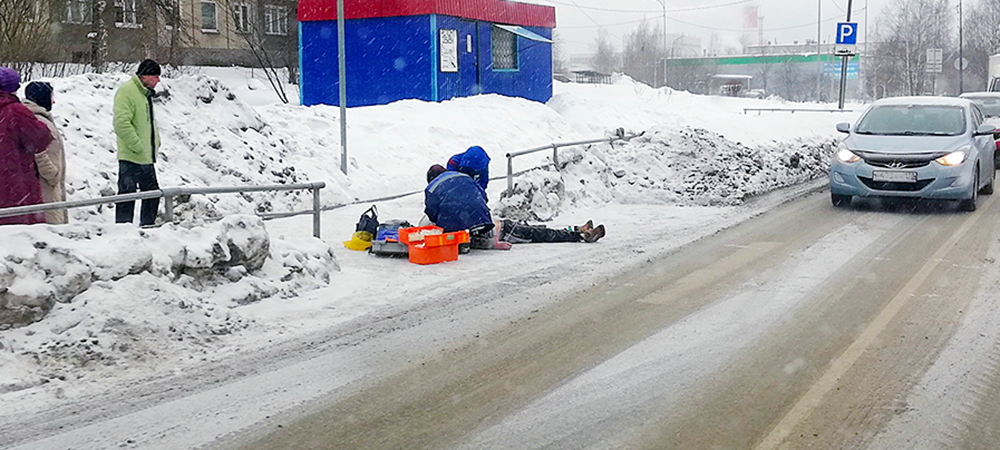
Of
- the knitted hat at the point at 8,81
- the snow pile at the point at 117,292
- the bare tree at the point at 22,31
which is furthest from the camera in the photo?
the bare tree at the point at 22,31

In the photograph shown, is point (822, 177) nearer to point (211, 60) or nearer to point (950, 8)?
point (211, 60)

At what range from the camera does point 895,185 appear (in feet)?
42.5

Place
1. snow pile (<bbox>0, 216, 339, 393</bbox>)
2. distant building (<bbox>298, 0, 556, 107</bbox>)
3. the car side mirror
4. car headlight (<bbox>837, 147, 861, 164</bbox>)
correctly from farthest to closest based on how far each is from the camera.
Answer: distant building (<bbox>298, 0, 556, 107</bbox>)
the car side mirror
car headlight (<bbox>837, 147, 861, 164</bbox>)
snow pile (<bbox>0, 216, 339, 393</bbox>)

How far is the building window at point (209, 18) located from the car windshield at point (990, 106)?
1421 inches

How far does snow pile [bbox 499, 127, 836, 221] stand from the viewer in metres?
12.9

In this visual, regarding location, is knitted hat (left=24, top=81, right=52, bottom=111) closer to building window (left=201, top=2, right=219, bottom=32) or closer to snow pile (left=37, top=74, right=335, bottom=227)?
snow pile (left=37, top=74, right=335, bottom=227)

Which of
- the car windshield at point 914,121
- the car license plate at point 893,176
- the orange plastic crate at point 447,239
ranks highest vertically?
the car windshield at point 914,121

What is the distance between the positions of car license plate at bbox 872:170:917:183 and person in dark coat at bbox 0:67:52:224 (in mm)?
10146

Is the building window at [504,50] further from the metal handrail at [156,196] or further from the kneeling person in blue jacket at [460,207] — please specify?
the metal handrail at [156,196]

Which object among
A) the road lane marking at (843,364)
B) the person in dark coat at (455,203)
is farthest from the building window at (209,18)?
the road lane marking at (843,364)

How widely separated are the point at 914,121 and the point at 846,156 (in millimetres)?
1567

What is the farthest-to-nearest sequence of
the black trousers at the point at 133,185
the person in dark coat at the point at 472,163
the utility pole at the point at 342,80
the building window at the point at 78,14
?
1. the building window at the point at 78,14
2. the utility pole at the point at 342,80
3. the person in dark coat at the point at 472,163
4. the black trousers at the point at 133,185

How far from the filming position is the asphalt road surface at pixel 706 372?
4.77m

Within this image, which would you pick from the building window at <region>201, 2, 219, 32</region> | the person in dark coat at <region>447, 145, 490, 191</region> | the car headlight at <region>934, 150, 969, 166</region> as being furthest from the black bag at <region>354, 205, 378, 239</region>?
the building window at <region>201, 2, 219, 32</region>
